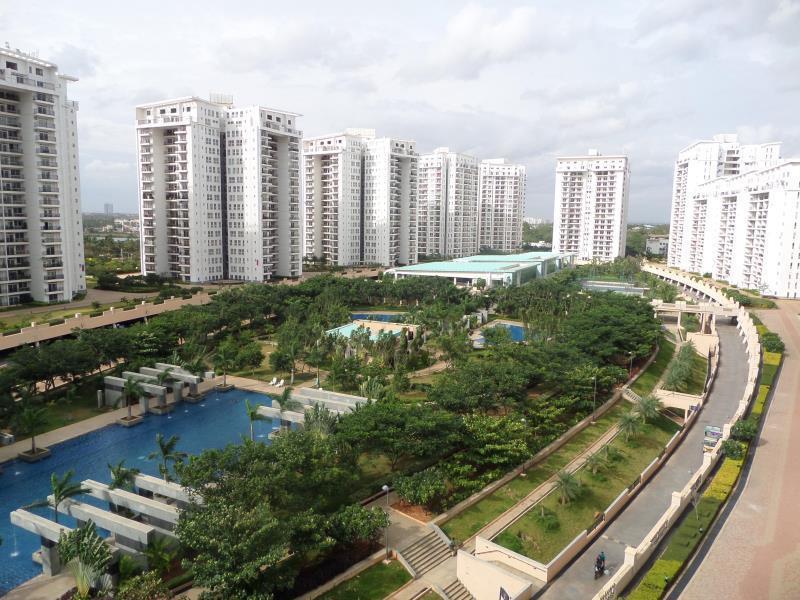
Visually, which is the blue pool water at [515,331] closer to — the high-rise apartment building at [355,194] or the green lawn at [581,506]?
the green lawn at [581,506]

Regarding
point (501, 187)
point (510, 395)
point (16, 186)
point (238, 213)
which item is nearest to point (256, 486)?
point (510, 395)

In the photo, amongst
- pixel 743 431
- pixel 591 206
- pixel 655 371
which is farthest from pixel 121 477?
pixel 591 206

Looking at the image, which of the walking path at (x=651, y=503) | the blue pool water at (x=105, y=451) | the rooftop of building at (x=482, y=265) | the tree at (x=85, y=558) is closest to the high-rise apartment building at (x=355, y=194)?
the rooftop of building at (x=482, y=265)

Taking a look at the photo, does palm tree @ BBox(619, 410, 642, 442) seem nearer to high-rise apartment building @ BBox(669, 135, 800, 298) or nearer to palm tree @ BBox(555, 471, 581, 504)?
palm tree @ BBox(555, 471, 581, 504)

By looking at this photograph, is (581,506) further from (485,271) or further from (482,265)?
(482,265)

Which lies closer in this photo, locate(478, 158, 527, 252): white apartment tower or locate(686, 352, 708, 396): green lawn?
locate(686, 352, 708, 396): green lawn

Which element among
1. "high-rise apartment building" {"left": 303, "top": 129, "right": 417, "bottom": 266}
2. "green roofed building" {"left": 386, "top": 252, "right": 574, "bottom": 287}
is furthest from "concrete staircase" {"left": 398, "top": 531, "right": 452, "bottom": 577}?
"high-rise apartment building" {"left": 303, "top": 129, "right": 417, "bottom": 266}

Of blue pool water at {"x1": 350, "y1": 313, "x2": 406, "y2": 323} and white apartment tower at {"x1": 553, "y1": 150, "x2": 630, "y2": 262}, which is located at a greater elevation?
white apartment tower at {"x1": 553, "y1": 150, "x2": 630, "y2": 262}

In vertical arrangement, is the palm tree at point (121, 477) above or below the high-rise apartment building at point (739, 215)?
below
